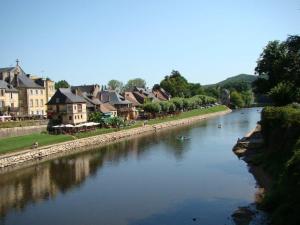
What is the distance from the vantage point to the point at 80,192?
115 ft

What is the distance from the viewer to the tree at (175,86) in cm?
15738

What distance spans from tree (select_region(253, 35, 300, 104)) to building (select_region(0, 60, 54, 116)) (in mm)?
38867

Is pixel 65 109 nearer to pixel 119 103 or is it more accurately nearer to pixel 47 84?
pixel 47 84

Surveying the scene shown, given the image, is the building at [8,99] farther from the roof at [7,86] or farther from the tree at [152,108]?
the tree at [152,108]

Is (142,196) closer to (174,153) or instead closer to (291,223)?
(291,223)

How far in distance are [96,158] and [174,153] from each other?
10.1m

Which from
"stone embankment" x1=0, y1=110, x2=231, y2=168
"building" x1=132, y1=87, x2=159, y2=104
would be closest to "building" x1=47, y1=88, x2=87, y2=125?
"stone embankment" x1=0, y1=110, x2=231, y2=168

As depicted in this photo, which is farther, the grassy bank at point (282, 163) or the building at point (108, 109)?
the building at point (108, 109)

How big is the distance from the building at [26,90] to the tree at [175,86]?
3158 inches

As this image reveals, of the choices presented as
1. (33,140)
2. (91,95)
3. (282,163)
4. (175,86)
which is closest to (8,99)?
(33,140)

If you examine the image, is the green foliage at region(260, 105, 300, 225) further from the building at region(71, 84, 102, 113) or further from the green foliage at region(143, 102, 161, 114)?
the green foliage at region(143, 102, 161, 114)

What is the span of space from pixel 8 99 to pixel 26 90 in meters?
5.00

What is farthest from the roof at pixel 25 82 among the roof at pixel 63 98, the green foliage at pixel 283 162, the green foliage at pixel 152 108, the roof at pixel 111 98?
the green foliage at pixel 283 162

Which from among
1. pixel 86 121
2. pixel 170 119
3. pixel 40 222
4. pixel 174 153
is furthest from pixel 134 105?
pixel 40 222
